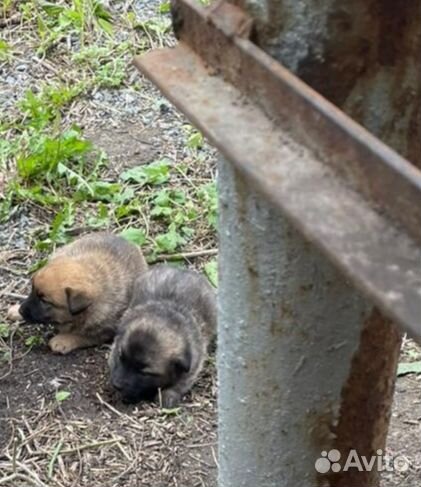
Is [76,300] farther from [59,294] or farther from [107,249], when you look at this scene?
[107,249]

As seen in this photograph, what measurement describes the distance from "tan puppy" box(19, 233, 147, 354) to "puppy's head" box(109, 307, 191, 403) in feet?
0.87

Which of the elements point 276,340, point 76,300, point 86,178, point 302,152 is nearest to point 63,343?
Result: point 76,300

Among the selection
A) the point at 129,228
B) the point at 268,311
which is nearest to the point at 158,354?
the point at 129,228

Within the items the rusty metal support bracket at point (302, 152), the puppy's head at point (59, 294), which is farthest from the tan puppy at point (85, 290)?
the rusty metal support bracket at point (302, 152)

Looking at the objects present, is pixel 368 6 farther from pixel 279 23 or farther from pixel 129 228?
pixel 129 228

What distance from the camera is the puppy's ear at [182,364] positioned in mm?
3854

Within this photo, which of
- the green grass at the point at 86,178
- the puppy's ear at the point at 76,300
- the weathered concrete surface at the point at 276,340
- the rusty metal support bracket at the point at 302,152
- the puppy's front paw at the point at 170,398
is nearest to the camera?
the rusty metal support bracket at the point at 302,152

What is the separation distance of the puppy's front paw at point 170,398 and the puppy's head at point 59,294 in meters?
0.50

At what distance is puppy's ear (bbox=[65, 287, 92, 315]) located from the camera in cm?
416

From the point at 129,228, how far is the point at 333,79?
287 centimetres

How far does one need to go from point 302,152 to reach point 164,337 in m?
2.39

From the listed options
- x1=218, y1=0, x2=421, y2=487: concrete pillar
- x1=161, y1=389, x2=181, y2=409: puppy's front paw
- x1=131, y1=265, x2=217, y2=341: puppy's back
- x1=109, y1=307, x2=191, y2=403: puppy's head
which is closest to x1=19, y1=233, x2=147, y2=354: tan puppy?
x1=131, y1=265, x2=217, y2=341: puppy's back

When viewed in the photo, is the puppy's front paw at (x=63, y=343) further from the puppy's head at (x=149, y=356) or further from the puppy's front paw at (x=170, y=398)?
the puppy's front paw at (x=170, y=398)

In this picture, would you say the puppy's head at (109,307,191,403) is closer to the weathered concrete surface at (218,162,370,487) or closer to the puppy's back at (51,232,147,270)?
the puppy's back at (51,232,147,270)
